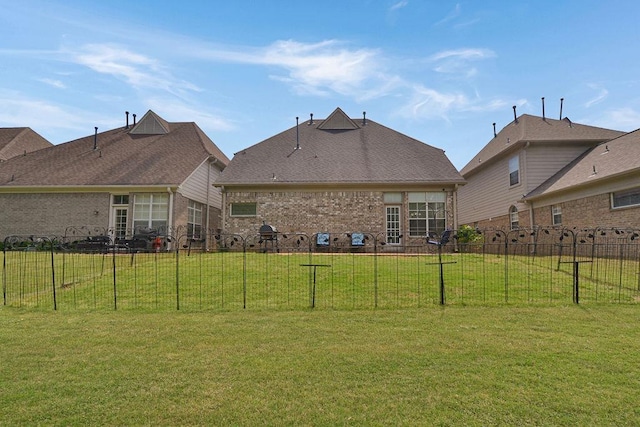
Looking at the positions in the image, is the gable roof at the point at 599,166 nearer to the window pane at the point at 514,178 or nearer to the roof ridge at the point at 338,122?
the window pane at the point at 514,178

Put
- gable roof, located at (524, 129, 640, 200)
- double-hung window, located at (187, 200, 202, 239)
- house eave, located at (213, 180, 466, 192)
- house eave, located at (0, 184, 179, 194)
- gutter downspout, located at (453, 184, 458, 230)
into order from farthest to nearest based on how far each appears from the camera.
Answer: double-hung window, located at (187, 200, 202, 239) < house eave, located at (213, 180, 466, 192) < gutter downspout, located at (453, 184, 458, 230) < house eave, located at (0, 184, 179, 194) < gable roof, located at (524, 129, 640, 200)

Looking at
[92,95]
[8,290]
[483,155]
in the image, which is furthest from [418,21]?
[483,155]

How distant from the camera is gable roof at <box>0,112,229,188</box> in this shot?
55.6ft

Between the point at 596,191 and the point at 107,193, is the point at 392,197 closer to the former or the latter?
the point at 596,191

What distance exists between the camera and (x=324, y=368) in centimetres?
411

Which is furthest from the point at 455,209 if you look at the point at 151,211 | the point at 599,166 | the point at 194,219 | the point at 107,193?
the point at 107,193

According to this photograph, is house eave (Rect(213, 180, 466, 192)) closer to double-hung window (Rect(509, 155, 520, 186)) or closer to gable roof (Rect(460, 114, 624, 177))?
double-hung window (Rect(509, 155, 520, 186))

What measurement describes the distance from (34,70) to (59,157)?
11147 millimetres

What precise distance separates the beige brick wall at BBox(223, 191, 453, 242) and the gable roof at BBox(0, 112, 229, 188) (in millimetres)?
3346

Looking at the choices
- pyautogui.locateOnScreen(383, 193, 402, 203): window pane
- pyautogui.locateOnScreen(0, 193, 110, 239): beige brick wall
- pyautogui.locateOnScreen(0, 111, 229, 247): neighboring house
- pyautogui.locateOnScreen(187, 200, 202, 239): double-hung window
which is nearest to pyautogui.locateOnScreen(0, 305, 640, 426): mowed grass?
pyautogui.locateOnScreen(0, 111, 229, 247): neighboring house

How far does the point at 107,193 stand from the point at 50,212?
2.67 meters

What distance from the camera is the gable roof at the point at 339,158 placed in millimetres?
16875

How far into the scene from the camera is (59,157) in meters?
19.2

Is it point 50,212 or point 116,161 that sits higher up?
point 116,161
